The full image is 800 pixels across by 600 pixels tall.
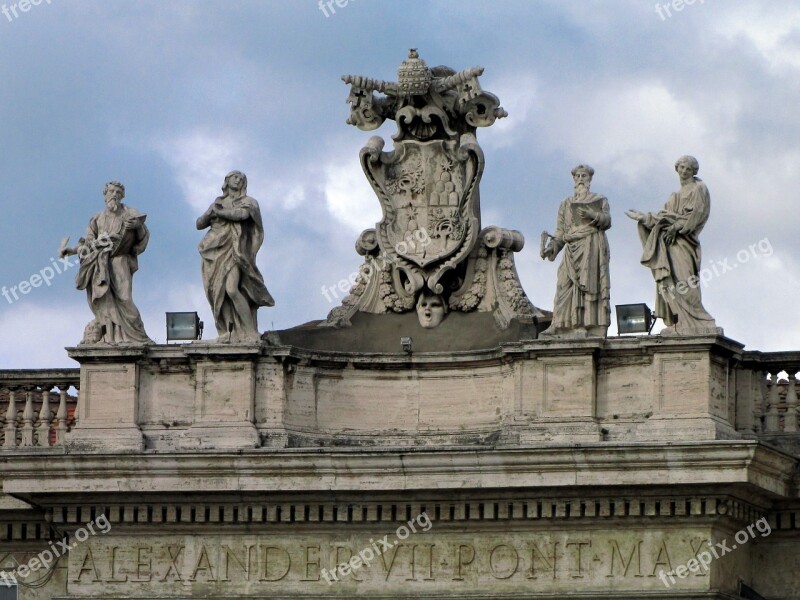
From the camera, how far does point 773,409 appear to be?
38344mm

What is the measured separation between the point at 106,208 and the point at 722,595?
8.34m

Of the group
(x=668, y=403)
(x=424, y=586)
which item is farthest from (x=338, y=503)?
(x=668, y=403)

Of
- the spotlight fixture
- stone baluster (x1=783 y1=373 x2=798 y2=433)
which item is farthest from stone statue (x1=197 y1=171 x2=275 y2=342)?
stone baluster (x1=783 y1=373 x2=798 y2=433)

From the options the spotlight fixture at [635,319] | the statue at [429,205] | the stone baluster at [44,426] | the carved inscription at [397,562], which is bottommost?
the carved inscription at [397,562]

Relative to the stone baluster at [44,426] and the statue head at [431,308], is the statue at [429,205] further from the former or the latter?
the stone baluster at [44,426]

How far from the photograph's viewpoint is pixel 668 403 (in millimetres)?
37469

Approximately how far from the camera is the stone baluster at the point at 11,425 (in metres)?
39.5

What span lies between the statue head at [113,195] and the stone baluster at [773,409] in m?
7.70

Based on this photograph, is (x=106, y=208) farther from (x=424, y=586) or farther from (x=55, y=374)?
(x=424, y=586)

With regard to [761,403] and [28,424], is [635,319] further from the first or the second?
[28,424]

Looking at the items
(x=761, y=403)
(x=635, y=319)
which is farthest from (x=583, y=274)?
(x=761, y=403)

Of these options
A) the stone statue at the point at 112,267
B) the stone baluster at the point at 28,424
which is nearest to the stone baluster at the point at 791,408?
the stone statue at the point at 112,267

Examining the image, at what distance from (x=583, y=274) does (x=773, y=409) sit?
8.66 ft

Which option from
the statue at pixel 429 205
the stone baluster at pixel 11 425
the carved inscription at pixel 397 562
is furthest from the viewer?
the stone baluster at pixel 11 425
